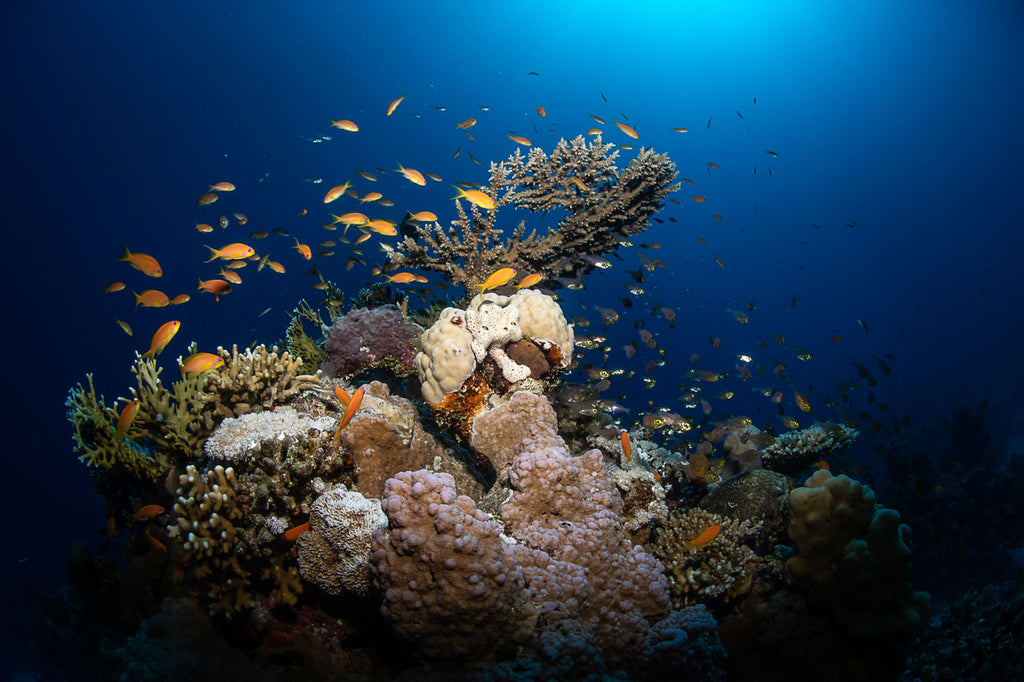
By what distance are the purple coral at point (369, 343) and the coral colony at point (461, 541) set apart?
0.58 metres

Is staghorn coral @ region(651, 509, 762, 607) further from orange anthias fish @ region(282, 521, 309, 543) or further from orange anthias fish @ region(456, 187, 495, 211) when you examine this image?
orange anthias fish @ region(456, 187, 495, 211)

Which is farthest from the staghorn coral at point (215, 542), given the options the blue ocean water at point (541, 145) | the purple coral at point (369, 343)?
A: the blue ocean water at point (541, 145)

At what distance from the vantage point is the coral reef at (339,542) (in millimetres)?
2746

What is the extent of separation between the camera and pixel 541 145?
71.8 m

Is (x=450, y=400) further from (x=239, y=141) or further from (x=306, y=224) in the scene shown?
(x=306, y=224)

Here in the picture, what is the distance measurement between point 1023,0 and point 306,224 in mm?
108149

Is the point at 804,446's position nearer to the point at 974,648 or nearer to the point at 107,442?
the point at 974,648

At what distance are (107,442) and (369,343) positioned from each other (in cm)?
288

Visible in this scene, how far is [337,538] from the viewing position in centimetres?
286

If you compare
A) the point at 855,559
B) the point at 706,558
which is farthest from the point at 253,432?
the point at 855,559

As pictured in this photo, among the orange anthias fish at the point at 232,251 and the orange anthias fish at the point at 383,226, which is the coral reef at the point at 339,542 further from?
the orange anthias fish at the point at 232,251

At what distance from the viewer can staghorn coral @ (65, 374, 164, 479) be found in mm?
4090

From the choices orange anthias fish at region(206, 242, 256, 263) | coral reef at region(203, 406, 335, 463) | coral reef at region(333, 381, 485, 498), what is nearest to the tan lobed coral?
coral reef at region(333, 381, 485, 498)

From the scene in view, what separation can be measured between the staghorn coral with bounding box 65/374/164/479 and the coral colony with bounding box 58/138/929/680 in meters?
0.02
